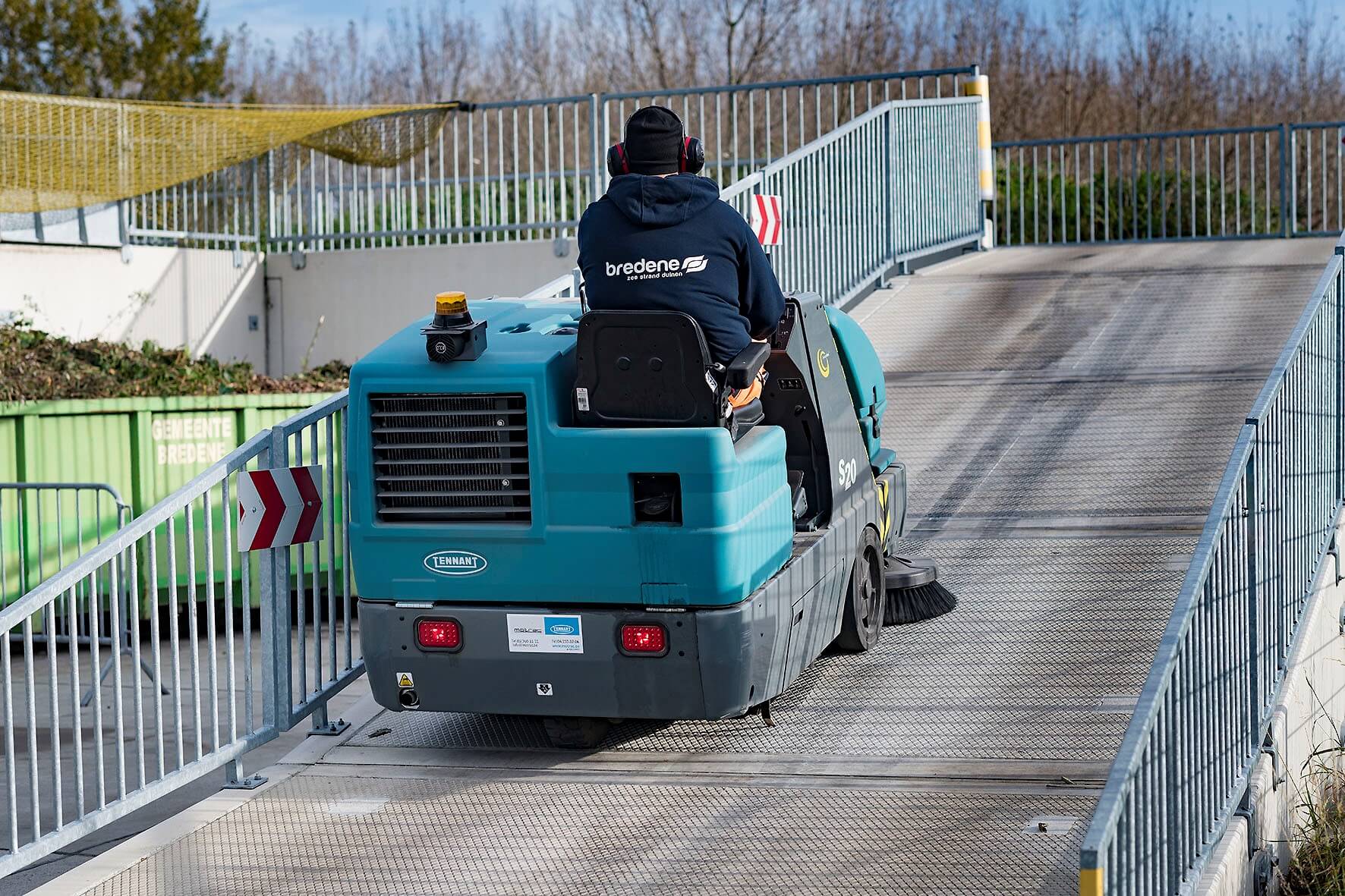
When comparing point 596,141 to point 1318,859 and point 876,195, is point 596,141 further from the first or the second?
point 1318,859

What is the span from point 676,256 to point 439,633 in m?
1.49

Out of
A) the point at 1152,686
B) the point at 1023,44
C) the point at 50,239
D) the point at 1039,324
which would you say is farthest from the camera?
the point at 1023,44

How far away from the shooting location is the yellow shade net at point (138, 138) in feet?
51.9

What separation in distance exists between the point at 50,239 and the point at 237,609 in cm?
710

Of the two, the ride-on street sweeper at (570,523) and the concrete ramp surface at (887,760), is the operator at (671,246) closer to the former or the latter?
the ride-on street sweeper at (570,523)

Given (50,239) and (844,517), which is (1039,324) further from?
(50,239)

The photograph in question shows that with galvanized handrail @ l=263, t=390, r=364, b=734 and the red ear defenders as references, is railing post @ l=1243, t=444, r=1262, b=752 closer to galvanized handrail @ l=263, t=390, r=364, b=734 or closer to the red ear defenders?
the red ear defenders

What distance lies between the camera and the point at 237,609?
12109mm

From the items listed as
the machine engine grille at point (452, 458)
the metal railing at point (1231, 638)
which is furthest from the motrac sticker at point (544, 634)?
the metal railing at point (1231, 638)

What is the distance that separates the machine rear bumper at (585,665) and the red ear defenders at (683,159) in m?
1.47

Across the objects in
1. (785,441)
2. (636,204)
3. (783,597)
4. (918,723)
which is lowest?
(918,723)

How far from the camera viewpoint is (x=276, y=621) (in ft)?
18.7

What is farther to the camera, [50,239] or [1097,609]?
[50,239]

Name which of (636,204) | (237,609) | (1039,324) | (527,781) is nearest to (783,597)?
(527,781)
